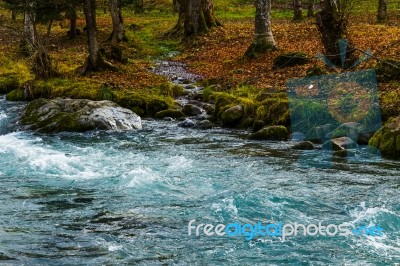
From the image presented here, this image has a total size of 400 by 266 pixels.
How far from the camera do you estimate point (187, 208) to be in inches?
325

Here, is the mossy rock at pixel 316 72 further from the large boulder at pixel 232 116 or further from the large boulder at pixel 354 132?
the large boulder at pixel 354 132

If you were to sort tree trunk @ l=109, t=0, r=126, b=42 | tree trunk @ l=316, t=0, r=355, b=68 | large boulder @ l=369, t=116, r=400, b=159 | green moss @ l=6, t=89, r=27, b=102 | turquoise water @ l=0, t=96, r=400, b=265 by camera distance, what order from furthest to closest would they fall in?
1. tree trunk @ l=109, t=0, r=126, b=42
2. green moss @ l=6, t=89, r=27, b=102
3. tree trunk @ l=316, t=0, r=355, b=68
4. large boulder @ l=369, t=116, r=400, b=159
5. turquoise water @ l=0, t=96, r=400, b=265

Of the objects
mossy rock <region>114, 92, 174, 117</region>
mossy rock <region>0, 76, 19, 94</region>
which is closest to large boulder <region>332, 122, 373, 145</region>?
mossy rock <region>114, 92, 174, 117</region>

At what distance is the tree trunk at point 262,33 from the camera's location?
2242 cm

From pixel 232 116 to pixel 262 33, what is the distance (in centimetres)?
881

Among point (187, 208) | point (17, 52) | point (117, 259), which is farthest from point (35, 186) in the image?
point (17, 52)

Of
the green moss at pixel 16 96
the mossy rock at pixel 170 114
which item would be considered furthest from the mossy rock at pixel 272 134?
the green moss at pixel 16 96

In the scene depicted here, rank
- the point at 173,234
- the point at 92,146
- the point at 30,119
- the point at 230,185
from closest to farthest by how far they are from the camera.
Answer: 1. the point at 173,234
2. the point at 230,185
3. the point at 92,146
4. the point at 30,119

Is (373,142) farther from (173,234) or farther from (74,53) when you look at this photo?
(74,53)

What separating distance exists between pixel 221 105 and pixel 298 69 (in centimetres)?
400

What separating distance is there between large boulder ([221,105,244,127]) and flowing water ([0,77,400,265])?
4.71 ft

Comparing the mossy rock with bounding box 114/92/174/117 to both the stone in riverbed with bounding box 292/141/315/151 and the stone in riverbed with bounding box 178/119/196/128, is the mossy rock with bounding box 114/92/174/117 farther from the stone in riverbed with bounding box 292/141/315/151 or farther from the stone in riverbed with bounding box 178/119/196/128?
the stone in riverbed with bounding box 292/141/315/151

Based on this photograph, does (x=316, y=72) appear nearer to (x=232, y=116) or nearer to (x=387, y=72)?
(x=387, y=72)

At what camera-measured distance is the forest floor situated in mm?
18317
